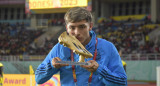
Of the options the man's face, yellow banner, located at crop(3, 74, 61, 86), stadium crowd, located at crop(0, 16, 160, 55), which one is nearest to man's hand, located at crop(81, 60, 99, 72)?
the man's face

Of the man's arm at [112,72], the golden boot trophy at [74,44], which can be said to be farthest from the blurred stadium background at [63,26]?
the golden boot trophy at [74,44]

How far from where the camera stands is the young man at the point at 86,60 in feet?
7.32

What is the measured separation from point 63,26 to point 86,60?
4.03m

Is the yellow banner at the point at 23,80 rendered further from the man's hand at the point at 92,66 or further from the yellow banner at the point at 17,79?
the man's hand at the point at 92,66

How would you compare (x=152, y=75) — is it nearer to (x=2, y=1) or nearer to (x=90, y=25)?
(x=90, y=25)

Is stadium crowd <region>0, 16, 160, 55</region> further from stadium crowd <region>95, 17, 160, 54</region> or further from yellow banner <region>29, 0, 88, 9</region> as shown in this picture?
yellow banner <region>29, 0, 88, 9</region>

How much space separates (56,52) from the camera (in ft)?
7.72

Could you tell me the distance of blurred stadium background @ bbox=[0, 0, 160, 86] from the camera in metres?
14.7

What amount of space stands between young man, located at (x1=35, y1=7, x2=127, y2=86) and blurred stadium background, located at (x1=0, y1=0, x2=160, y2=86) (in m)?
3.55

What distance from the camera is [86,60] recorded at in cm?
230

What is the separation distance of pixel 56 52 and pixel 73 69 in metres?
0.19

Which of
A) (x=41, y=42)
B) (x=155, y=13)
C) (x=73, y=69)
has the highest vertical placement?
(x=73, y=69)

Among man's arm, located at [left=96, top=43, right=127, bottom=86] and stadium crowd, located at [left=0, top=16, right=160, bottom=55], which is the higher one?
man's arm, located at [left=96, top=43, right=127, bottom=86]

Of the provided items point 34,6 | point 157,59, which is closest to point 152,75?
point 157,59
